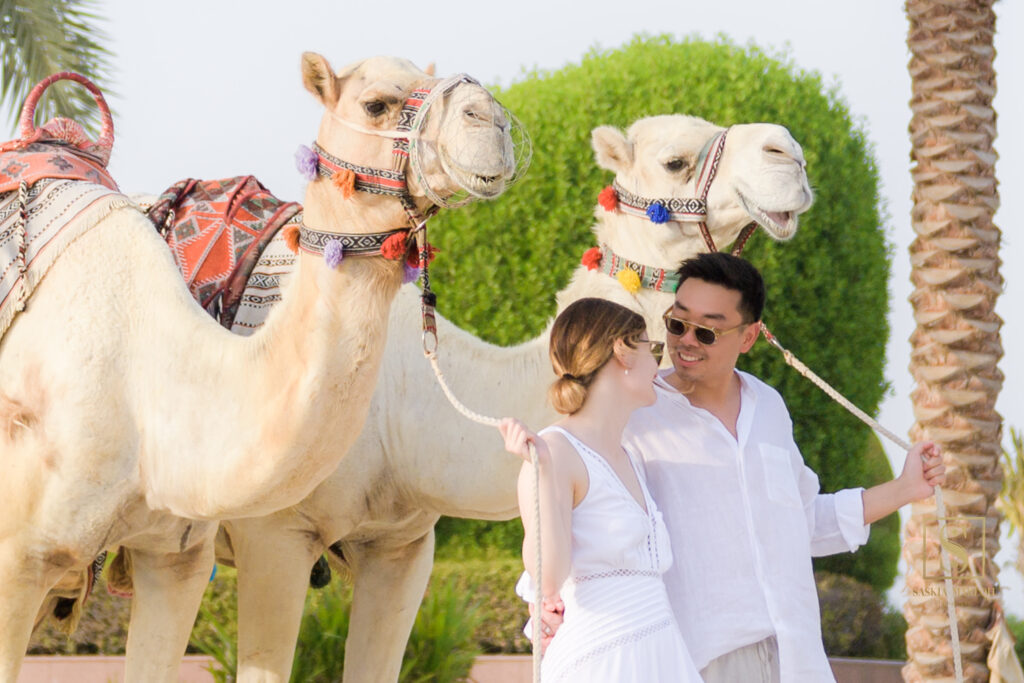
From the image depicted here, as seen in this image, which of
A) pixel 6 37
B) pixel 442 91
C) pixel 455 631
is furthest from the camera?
pixel 6 37

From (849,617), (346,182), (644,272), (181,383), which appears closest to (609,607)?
(346,182)

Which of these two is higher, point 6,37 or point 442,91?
point 6,37

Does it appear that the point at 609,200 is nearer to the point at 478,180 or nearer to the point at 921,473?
the point at 478,180

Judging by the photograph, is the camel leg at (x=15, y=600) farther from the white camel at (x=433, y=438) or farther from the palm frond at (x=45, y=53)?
the palm frond at (x=45, y=53)

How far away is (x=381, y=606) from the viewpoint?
5.23 meters

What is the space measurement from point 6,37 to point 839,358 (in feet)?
21.1

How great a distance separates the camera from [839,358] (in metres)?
11.1

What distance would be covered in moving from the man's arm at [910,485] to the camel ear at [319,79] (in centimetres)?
181

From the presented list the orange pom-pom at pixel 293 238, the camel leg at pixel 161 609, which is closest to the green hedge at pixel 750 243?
the camel leg at pixel 161 609

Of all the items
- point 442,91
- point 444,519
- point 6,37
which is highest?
point 6,37

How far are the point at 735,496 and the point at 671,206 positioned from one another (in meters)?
1.74

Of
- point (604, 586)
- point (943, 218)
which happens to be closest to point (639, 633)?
point (604, 586)

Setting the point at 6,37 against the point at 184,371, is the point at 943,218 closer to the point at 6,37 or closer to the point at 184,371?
the point at 184,371

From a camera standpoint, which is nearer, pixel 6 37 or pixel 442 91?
pixel 442 91
